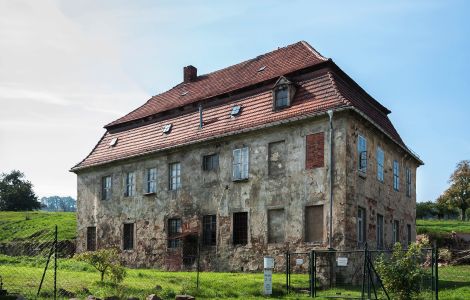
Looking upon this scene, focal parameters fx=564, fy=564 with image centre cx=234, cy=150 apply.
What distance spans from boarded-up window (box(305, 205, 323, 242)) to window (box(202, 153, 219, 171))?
5645 millimetres

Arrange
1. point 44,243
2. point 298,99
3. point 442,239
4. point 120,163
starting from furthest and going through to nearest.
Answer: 1. point 44,243
2. point 442,239
3. point 120,163
4. point 298,99

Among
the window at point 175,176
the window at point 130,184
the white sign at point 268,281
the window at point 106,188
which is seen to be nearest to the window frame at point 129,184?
A: the window at point 130,184

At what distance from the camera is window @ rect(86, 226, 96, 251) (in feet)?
111

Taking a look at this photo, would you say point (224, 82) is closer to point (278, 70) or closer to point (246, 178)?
point (278, 70)

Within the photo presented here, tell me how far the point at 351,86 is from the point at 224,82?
6891mm

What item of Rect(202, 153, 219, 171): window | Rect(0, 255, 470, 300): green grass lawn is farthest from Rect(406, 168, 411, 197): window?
Rect(202, 153, 219, 171): window

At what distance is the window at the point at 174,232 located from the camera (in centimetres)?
2825

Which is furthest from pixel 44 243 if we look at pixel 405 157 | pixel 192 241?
pixel 405 157

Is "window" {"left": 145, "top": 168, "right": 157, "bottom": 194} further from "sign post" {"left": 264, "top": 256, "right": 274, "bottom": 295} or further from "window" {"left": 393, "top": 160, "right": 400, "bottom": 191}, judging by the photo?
"sign post" {"left": 264, "top": 256, "right": 274, "bottom": 295}

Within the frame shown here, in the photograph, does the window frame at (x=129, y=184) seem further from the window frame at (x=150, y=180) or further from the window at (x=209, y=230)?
the window at (x=209, y=230)

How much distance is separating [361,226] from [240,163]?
6.12 metres

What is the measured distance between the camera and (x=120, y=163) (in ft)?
105

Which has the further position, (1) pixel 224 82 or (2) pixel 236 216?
(1) pixel 224 82

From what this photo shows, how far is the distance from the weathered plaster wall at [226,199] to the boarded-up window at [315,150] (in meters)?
0.19
